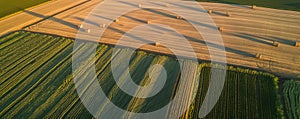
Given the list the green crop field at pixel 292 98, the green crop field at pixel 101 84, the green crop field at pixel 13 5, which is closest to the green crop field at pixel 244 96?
the green crop field at pixel 101 84

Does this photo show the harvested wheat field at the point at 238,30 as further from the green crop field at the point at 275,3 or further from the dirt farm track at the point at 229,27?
the green crop field at the point at 275,3

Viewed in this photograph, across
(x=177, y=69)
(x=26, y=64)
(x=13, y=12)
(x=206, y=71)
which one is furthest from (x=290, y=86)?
(x=13, y=12)

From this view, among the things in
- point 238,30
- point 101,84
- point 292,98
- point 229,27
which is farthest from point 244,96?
point 229,27

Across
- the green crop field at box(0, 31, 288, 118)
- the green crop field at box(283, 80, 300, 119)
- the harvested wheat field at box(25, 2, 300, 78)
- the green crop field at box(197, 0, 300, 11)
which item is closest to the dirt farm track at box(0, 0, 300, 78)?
the harvested wheat field at box(25, 2, 300, 78)

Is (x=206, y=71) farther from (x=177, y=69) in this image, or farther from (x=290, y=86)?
(x=290, y=86)

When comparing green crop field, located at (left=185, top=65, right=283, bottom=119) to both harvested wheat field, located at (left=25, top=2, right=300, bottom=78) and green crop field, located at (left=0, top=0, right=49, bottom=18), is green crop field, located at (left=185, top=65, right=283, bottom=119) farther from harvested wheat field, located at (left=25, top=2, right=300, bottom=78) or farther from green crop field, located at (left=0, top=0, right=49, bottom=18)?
green crop field, located at (left=0, top=0, right=49, bottom=18)

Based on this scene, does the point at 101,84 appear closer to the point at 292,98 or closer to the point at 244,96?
the point at 244,96
